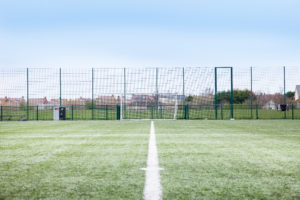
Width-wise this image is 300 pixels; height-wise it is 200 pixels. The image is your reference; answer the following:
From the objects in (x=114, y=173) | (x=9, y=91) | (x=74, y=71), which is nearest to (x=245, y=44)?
(x=74, y=71)

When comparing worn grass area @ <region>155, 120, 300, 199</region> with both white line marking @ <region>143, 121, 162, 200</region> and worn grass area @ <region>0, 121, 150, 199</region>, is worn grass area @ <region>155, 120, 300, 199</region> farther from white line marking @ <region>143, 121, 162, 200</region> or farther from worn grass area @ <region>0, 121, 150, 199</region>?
worn grass area @ <region>0, 121, 150, 199</region>

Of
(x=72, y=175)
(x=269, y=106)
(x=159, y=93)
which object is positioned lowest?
(x=72, y=175)

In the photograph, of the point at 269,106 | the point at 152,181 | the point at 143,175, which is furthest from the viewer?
the point at 269,106

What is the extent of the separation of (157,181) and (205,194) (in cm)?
47

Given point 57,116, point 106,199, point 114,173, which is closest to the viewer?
point 106,199

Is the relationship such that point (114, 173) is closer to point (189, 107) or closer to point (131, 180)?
point (131, 180)

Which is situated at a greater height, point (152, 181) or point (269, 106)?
point (269, 106)

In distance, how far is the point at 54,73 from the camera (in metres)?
17.9

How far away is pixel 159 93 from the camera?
17344 mm

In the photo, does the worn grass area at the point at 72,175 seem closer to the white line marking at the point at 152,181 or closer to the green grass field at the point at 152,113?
the white line marking at the point at 152,181

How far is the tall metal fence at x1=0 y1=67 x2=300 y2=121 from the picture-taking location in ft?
56.3

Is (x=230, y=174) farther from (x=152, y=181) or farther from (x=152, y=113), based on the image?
(x=152, y=113)

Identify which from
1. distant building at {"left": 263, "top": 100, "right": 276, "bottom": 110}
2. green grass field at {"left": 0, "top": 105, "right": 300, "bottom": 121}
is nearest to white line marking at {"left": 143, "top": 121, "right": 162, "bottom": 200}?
green grass field at {"left": 0, "top": 105, "right": 300, "bottom": 121}

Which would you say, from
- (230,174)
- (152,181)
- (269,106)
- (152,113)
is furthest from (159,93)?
(152,181)
